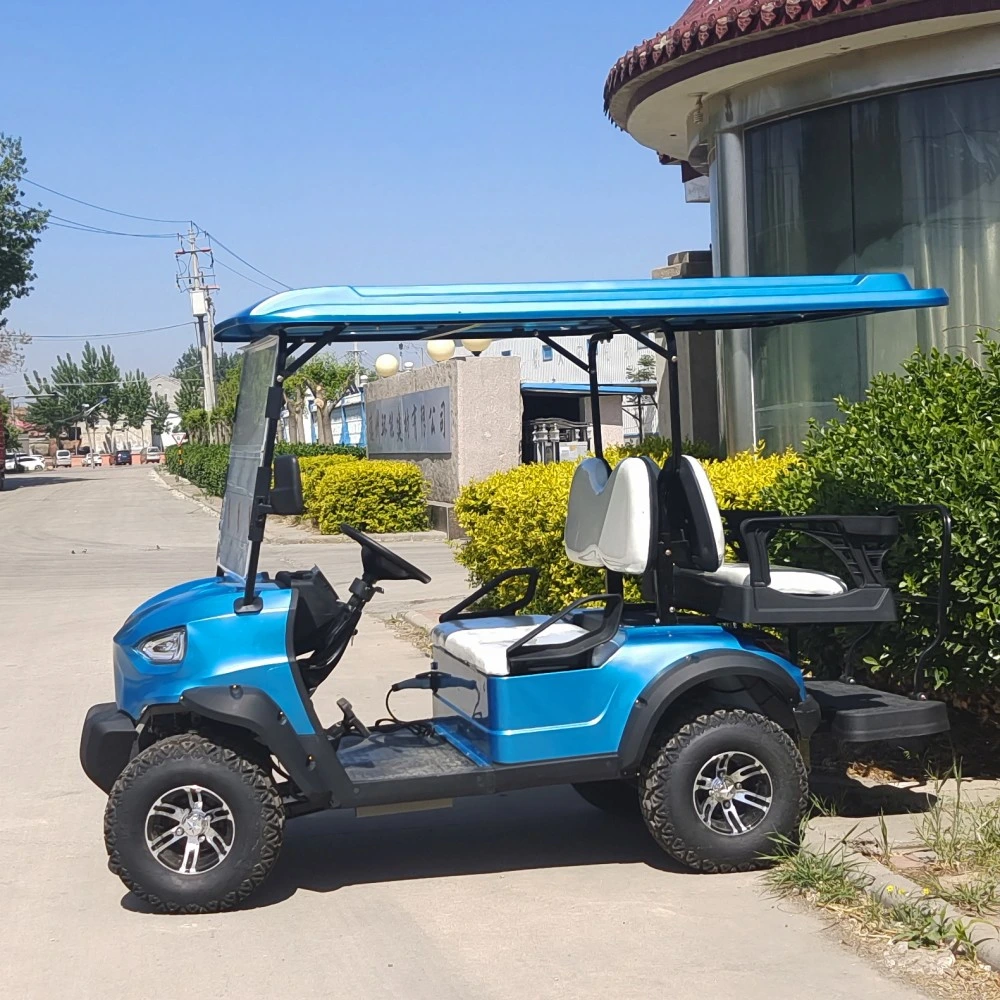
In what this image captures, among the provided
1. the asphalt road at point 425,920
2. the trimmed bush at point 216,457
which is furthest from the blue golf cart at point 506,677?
the trimmed bush at point 216,457

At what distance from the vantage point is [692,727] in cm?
530

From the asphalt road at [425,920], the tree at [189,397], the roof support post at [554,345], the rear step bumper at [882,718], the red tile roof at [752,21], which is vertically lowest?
the asphalt road at [425,920]

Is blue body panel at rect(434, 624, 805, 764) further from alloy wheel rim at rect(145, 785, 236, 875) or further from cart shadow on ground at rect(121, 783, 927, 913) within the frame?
alloy wheel rim at rect(145, 785, 236, 875)

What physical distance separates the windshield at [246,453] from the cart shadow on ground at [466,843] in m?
1.27

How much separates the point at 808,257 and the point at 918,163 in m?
1.10

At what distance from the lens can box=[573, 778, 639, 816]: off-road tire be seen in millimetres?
6211

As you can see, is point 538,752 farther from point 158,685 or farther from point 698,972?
point 158,685

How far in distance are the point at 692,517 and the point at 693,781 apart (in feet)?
Result: 3.46

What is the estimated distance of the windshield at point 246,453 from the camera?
535cm

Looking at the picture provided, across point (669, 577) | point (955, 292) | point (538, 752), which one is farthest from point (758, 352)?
point (538, 752)

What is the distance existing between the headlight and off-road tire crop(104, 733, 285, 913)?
0.30 meters

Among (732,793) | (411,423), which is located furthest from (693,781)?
(411,423)

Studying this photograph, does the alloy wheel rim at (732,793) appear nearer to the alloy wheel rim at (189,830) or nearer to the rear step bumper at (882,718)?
the rear step bumper at (882,718)

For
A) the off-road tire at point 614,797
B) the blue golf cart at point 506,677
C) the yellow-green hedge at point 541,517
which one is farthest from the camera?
the yellow-green hedge at point 541,517
